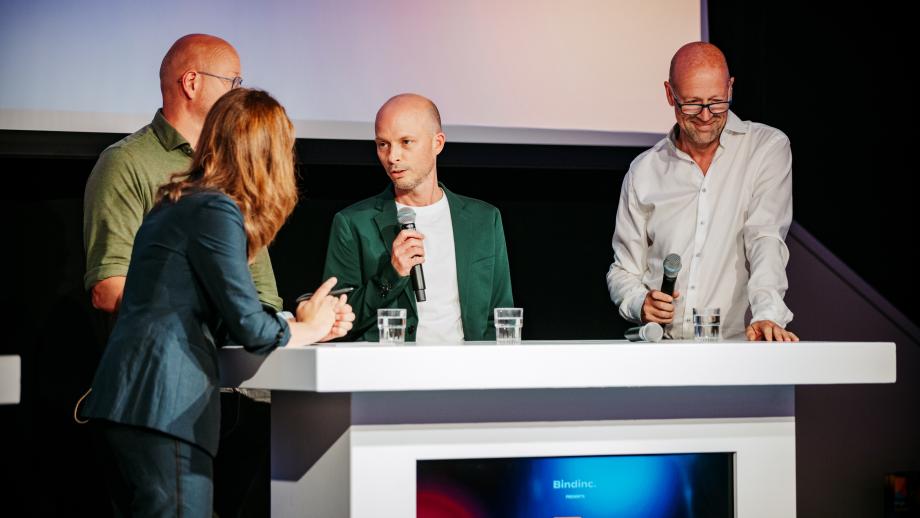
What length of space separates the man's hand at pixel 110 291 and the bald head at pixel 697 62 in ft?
5.93

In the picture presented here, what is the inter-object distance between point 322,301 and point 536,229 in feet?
7.05

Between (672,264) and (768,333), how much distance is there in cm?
30

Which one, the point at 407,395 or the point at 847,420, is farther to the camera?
the point at 847,420

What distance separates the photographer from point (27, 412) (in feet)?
11.9

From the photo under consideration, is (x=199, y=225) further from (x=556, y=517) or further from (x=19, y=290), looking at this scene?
(x=19, y=290)

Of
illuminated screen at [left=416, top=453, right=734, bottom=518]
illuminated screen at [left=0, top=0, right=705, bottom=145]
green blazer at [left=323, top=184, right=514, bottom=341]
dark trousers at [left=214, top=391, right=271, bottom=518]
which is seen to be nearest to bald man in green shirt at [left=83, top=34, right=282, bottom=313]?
green blazer at [left=323, top=184, right=514, bottom=341]

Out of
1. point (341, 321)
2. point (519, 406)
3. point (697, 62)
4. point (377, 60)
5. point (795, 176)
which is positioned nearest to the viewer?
point (519, 406)

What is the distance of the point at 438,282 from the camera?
3180 millimetres

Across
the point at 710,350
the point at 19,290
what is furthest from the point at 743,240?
the point at 19,290

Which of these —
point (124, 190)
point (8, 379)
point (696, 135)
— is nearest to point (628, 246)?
point (696, 135)

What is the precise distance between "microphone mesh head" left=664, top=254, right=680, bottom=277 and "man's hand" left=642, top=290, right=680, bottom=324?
0.12 m

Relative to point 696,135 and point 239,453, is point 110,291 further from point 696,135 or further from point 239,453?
point 696,135

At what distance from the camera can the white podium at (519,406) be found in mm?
1926

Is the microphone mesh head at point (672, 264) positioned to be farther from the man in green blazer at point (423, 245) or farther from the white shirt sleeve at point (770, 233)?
the man in green blazer at point (423, 245)
